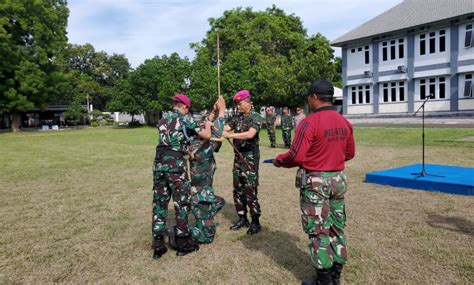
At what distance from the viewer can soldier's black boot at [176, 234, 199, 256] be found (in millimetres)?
4723

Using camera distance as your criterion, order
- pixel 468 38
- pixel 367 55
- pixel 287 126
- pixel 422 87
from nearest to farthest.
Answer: pixel 287 126 < pixel 468 38 < pixel 422 87 < pixel 367 55

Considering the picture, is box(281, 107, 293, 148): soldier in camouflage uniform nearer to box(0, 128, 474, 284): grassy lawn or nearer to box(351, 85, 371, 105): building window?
box(0, 128, 474, 284): grassy lawn

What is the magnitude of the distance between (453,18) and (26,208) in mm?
30141

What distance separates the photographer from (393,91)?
3269cm

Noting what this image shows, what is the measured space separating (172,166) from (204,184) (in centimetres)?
74

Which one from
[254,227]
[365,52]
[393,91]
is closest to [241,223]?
[254,227]

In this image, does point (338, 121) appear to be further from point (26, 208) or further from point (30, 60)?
point (30, 60)

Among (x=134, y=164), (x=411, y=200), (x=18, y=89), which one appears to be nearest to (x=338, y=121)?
(x=411, y=200)

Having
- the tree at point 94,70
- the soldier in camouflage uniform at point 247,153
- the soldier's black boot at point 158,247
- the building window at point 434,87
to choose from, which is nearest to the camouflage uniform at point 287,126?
the soldier in camouflage uniform at point 247,153

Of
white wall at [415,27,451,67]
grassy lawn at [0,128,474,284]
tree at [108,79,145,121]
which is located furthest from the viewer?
tree at [108,79,145,121]

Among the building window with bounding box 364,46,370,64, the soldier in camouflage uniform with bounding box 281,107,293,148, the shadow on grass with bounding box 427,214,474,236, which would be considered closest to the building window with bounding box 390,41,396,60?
the building window with bounding box 364,46,370,64

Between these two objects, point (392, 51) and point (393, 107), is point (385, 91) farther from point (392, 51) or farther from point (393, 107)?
point (392, 51)

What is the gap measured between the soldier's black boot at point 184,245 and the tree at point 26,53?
1517 inches

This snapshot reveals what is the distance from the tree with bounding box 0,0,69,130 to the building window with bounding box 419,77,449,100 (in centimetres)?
3637
